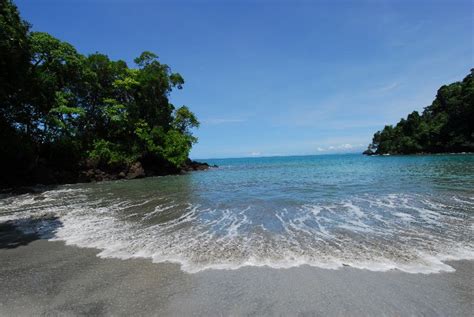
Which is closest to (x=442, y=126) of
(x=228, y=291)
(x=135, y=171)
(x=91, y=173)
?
(x=135, y=171)

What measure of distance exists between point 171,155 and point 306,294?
1349 inches

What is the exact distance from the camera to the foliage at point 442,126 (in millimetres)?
64269

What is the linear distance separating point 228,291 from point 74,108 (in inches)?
1154

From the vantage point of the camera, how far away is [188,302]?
3.63 metres

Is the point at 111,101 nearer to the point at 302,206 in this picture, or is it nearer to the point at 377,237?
the point at 302,206

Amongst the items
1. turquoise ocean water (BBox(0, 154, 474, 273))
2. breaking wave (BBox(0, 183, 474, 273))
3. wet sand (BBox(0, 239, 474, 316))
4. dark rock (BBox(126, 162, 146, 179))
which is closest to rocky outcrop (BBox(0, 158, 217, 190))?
dark rock (BBox(126, 162, 146, 179))

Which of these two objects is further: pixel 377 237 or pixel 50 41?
pixel 50 41

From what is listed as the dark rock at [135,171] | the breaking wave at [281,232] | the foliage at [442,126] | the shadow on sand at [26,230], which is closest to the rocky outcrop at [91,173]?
the dark rock at [135,171]

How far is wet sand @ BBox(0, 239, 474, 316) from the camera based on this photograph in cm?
340

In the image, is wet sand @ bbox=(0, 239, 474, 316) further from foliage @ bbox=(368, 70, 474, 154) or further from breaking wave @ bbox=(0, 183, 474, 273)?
foliage @ bbox=(368, 70, 474, 154)

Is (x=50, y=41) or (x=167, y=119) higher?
(x=50, y=41)

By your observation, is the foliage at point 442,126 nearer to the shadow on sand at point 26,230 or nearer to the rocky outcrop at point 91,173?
the rocky outcrop at point 91,173

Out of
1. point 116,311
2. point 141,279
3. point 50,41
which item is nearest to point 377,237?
point 141,279

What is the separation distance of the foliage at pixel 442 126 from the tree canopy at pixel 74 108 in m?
67.7
